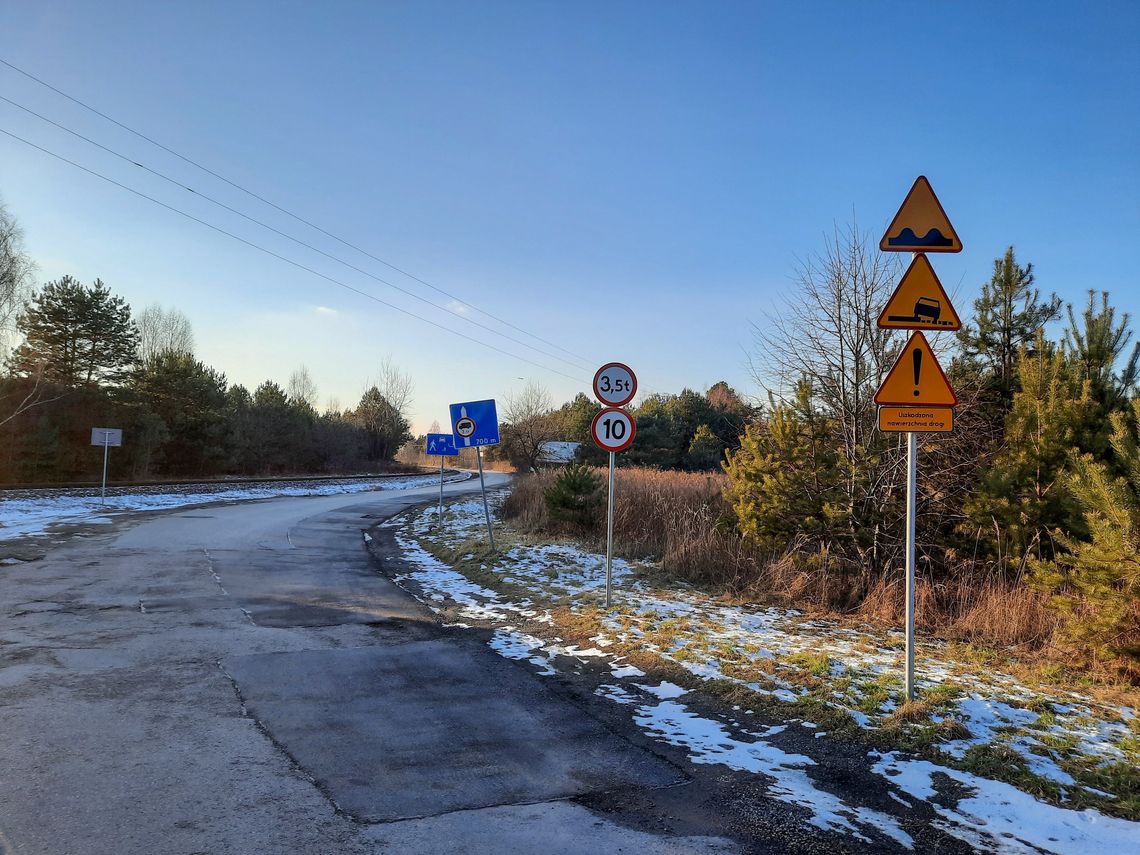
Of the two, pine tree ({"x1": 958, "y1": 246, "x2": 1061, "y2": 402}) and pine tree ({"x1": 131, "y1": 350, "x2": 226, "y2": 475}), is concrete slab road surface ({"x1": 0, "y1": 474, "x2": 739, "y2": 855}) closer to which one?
pine tree ({"x1": 958, "y1": 246, "x2": 1061, "y2": 402})

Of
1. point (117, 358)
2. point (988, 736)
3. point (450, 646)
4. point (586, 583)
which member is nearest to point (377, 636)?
point (450, 646)

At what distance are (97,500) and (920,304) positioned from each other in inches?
1023

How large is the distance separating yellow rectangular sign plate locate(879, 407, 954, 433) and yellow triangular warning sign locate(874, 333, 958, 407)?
0.18ft

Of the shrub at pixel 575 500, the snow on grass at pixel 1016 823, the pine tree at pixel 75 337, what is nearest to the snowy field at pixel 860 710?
the snow on grass at pixel 1016 823

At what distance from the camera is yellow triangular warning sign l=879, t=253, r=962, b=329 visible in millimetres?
5539

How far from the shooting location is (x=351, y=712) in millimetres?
5387

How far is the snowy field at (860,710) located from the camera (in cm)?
385

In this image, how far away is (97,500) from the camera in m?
23.4

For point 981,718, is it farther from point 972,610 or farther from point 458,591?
point 458,591

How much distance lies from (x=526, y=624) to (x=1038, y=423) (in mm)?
6793

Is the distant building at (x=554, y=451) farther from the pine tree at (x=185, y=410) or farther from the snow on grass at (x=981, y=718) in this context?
the snow on grass at (x=981, y=718)

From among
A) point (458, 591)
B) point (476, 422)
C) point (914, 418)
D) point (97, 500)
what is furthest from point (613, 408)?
point (97, 500)

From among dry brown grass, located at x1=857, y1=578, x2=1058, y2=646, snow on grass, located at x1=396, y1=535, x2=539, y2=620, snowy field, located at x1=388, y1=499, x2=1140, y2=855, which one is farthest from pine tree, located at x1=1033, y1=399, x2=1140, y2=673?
snow on grass, located at x1=396, y1=535, x2=539, y2=620

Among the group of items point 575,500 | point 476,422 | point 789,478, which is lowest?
point 575,500
